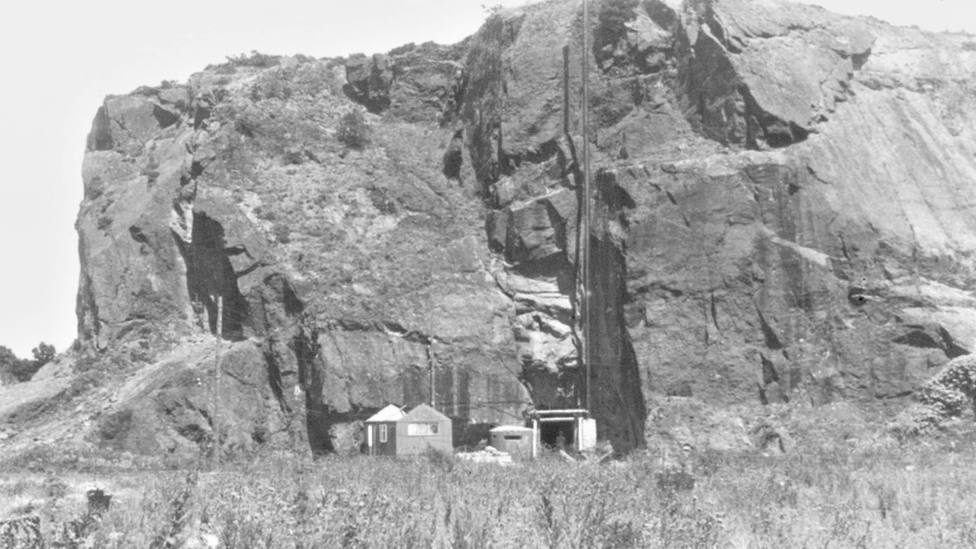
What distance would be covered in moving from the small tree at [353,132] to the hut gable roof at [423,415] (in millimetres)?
16428

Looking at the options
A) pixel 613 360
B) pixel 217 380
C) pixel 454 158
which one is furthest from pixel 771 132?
pixel 217 380

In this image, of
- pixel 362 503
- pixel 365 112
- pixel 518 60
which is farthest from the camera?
pixel 365 112

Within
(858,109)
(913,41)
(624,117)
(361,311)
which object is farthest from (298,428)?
(913,41)

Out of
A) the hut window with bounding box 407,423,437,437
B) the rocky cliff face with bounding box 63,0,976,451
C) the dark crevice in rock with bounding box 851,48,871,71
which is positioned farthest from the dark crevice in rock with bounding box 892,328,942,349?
the hut window with bounding box 407,423,437,437

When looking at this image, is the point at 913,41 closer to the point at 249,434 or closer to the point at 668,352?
the point at 668,352

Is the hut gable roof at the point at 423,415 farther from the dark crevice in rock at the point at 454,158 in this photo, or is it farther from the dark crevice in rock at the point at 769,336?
the dark crevice in rock at the point at 454,158

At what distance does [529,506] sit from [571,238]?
96.7 ft

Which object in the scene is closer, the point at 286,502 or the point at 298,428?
the point at 286,502

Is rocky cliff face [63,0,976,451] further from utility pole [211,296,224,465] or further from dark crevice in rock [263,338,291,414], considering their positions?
utility pole [211,296,224,465]

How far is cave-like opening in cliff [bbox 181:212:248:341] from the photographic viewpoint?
46.7 meters

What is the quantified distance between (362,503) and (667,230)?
29245 mm

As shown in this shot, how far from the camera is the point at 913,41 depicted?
50.2m

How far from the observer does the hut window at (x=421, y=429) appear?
39.1m

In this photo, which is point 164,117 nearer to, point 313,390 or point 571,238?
Answer: point 313,390
